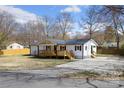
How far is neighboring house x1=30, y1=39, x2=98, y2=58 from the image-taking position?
84.0 ft

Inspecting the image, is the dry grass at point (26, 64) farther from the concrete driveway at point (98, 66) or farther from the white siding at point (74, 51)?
the white siding at point (74, 51)

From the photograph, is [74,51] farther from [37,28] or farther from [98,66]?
[98,66]

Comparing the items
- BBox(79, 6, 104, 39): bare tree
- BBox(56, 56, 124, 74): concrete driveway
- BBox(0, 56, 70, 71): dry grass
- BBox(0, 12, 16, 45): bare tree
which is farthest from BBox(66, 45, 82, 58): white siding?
BBox(0, 12, 16, 45): bare tree

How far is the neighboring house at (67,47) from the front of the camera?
25609 mm

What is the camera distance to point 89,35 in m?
33.8

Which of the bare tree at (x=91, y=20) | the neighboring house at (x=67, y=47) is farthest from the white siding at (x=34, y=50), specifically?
the bare tree at (x=91, y=20)

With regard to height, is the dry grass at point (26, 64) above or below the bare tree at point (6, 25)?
below
